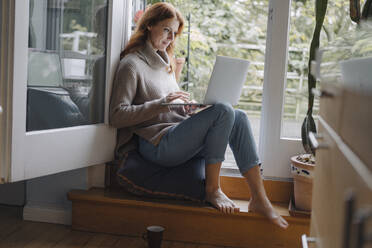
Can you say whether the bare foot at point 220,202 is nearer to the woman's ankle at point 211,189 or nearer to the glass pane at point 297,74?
the woman's ankle at point 211,189

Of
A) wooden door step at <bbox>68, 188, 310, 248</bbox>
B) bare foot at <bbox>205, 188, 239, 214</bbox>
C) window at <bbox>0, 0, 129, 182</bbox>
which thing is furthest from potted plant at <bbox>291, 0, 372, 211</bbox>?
window at <bbox>0, 0, 129, 182</bbox>

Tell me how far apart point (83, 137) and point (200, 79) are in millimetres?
3399

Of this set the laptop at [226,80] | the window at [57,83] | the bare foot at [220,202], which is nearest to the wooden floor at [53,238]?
the bare foot at [220,202]

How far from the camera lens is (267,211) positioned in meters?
2.24

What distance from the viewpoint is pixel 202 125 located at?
228cm

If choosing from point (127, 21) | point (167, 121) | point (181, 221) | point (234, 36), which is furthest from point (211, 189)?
point (234, 36)

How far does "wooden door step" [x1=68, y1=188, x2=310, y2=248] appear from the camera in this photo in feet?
7.45

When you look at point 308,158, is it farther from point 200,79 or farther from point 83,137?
point 200,79

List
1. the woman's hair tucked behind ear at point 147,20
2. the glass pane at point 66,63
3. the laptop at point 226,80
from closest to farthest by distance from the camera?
1. the glass pane at point 66,63
2. the laptop at point 226,80
3. the woman's hair tucked behind ear at point 147,20

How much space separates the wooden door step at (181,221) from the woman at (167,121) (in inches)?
2.7

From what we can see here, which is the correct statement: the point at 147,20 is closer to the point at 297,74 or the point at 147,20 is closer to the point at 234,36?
the point at 297,74

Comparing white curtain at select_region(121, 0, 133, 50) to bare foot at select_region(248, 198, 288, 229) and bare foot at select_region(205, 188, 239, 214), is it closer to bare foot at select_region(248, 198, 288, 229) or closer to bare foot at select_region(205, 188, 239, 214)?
bare foot at select_region(205, 188, 239, 214)

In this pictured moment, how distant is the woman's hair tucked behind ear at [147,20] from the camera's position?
2.48 metres

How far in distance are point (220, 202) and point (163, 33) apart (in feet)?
3.04
